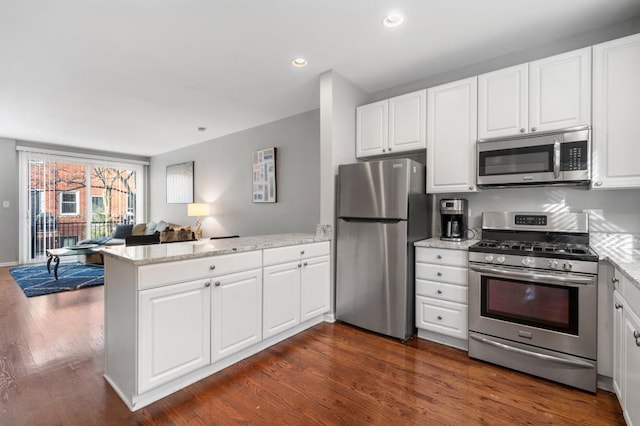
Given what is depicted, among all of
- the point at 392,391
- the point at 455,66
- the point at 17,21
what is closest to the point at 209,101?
the point at 17,21

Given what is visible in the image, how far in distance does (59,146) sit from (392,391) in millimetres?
7938

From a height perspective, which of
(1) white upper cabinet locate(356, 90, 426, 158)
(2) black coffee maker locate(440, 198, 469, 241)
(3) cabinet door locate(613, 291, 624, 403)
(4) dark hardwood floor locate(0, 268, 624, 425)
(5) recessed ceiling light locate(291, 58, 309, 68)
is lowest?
(4) dark hardwood floor locate(0, 268, 624, 425)

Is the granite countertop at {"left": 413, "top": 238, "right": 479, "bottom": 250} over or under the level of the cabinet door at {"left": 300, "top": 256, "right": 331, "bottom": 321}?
over

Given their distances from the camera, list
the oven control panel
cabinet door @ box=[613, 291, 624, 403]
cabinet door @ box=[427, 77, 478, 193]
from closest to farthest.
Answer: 1. cabinet door @ box=[613, 291, 624, 403]
2. the oven control panel
3. cabinet door @ box=[427, 77, 478, 193]

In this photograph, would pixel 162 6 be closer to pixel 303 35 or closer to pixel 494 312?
pixel 303 35

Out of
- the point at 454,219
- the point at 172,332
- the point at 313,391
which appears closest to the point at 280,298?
the point at 313,391

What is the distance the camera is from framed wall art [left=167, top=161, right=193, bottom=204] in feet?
21.1

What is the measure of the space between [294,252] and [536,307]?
1894mm

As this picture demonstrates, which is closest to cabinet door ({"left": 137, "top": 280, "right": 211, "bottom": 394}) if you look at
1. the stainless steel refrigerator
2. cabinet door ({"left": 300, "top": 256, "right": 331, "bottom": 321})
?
cabinet door ({"left": 300, "top": 256, "right": 331, "bottom": 321})

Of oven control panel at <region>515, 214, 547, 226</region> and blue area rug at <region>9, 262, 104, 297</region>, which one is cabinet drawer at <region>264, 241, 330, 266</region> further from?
blue area rug at <region>9, 262, 104, 297</region>

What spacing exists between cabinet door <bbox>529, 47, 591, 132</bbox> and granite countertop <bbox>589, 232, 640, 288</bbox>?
0.88 m

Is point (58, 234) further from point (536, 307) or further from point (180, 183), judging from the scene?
point (536, 307)

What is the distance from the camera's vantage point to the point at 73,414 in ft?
5.50

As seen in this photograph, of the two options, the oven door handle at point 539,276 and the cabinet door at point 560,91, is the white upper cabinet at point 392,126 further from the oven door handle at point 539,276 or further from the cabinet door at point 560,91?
the oven door handle at point 539,276
